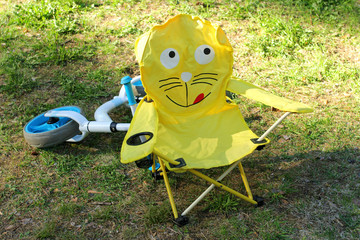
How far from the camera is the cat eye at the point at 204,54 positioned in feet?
9.51

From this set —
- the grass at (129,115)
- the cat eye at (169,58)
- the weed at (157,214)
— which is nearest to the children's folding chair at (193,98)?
the cat eye at (169,58)

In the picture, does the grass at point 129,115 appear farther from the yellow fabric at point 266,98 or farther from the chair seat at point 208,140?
the yellow fabric at point 266,98

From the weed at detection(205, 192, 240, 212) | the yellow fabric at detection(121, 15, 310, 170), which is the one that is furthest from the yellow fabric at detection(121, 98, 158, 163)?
the weed at detection(205, 192, 240, 212)

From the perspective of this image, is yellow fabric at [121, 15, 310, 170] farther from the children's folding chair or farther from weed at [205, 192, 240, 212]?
weed at [205, 192, 240, 212]

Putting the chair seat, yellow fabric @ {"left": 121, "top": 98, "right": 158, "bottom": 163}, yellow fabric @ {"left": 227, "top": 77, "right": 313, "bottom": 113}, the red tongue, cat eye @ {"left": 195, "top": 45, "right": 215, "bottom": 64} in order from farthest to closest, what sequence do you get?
the red tongue, cat eye @ {"left": 195, "top": 45, "right": 215, "bottom": 64}, the chair seat, yellow fabric @ {"left": 227, "top": 77, "right": 313, "bottom": 113}, yellow fabric @ {"left": 121, "top": 98, "right": 158, "bottom": 163}

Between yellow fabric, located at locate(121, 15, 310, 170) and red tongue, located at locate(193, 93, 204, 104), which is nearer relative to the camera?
yellow fabric, located at locate(121, 15, 310, 170)

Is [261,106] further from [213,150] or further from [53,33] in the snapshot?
[53,33]

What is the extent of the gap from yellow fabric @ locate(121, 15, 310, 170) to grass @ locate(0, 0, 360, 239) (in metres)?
0.43

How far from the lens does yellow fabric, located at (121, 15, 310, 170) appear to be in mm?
2730

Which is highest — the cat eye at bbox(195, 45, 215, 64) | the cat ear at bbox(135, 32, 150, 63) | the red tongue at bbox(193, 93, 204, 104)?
the cat ear at bbox(135, 32, 150, 63)

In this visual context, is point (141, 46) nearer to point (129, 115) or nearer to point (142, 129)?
point (142, 129)

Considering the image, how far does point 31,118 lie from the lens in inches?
152

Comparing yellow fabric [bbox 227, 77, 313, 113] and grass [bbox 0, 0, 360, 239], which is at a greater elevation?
yellow fabric [bbox 227, 77, 313, 113]

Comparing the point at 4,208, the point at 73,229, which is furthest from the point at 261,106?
the point at 4,208
